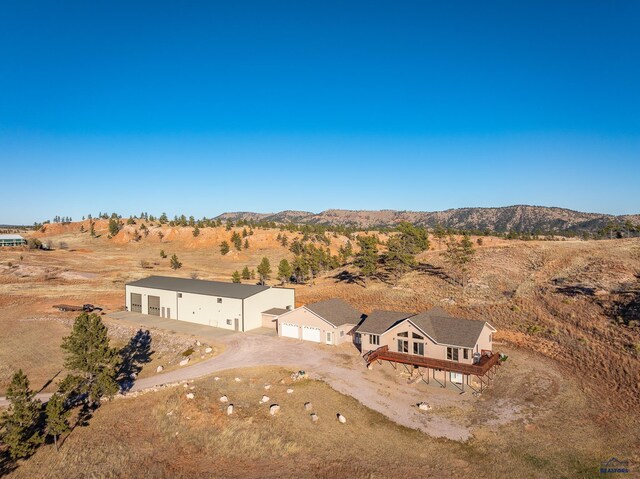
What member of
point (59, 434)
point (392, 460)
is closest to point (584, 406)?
point (392, 460)

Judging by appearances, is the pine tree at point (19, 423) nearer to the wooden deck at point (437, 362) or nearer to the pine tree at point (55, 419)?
the pine tree at point (55, 419)

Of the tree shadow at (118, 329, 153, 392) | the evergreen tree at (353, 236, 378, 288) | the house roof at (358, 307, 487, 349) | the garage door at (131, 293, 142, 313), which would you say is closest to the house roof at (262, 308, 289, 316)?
the house roof at (358, 307, 487, 349)

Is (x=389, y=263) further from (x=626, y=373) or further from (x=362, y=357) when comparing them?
(x=626, y=373)

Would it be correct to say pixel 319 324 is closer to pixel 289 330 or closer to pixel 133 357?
pixel 289 330

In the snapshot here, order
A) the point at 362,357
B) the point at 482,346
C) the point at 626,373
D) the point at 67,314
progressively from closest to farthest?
the point at 626,373, the point at 482,346, the point at 362,357, the point at 67,314

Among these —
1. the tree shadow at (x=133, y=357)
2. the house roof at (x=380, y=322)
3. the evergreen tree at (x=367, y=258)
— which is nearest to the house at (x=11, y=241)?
the tree shadow at (x=133, y=357)

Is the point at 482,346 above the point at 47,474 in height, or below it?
above
